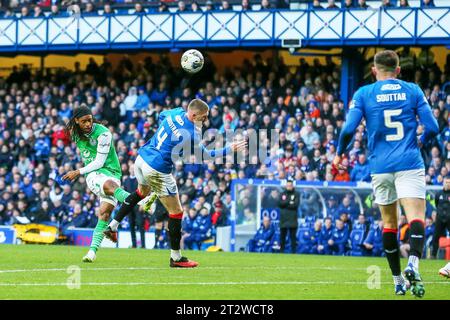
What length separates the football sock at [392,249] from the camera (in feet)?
36.4

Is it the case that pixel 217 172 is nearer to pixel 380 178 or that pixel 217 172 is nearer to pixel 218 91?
pixel 218 91

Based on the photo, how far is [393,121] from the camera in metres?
11.0

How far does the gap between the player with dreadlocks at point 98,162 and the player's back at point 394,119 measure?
5563mm

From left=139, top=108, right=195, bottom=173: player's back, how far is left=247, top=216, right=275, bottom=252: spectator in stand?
33.7 ft

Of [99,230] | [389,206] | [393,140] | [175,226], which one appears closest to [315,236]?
[99,230]

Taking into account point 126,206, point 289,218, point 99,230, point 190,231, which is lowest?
point 190,231

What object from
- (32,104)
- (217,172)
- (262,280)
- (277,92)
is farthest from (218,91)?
(262,280)

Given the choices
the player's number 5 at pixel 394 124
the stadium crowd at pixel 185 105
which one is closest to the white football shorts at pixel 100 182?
the player's number 5 at pixel 394 124

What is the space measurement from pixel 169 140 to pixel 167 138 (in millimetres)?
39

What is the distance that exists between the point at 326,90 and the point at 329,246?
7.39m

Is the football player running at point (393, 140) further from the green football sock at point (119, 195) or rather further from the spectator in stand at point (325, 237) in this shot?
the spectator in stand at point (325, 237)

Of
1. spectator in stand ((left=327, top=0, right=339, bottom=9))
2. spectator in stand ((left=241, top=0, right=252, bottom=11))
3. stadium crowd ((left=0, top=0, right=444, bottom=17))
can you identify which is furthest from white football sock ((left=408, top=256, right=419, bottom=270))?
spectator in stand ((left=241, top=0, right=252, bottom=11))

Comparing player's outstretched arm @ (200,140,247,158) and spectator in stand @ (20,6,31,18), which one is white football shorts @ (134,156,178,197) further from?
spectator in stand @ (20,6,31,18)

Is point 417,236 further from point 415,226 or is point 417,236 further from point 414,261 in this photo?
point 414,261
